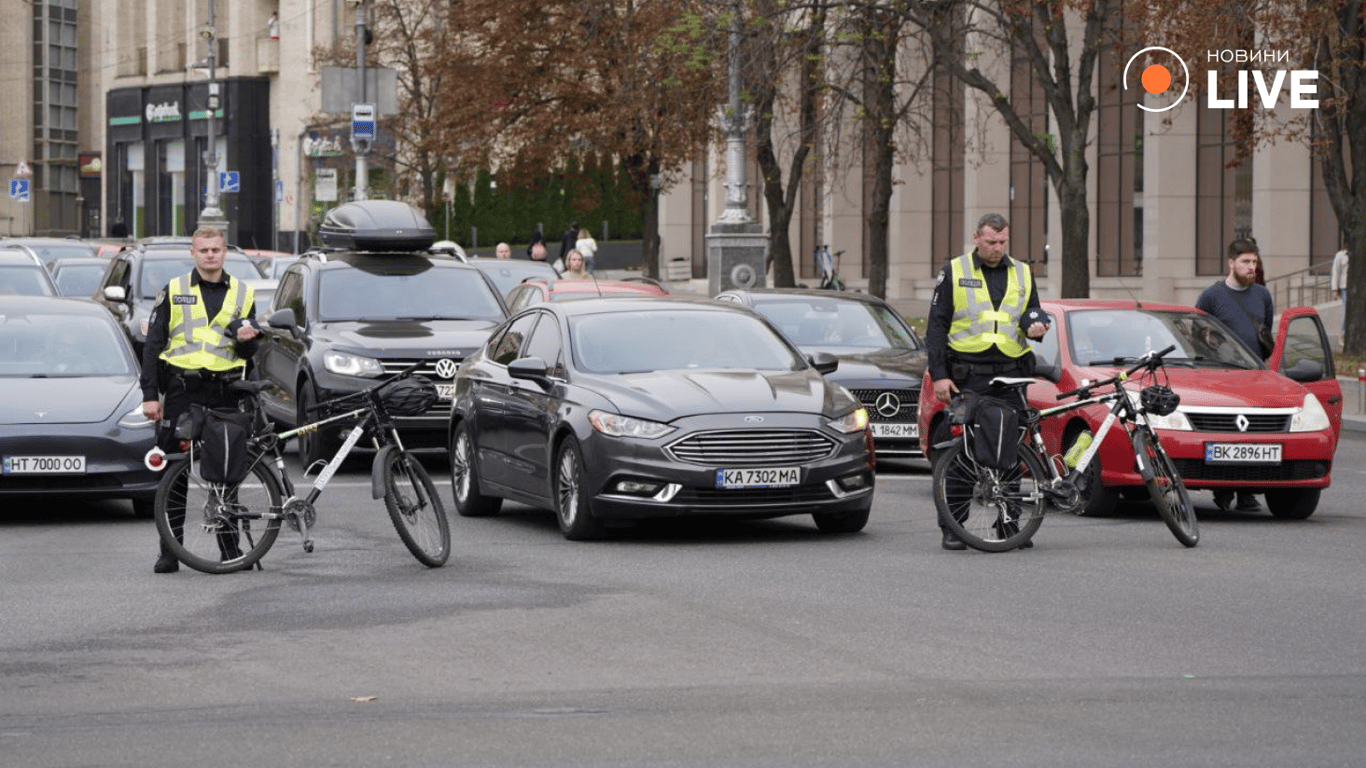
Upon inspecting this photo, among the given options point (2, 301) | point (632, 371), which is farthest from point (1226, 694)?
point (2, 301)

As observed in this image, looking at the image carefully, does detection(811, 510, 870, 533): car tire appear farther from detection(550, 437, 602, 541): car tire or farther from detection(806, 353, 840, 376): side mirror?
detection(550, 437, 602, 541): car tire

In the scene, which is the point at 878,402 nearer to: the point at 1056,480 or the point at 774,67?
the point at 1056,480

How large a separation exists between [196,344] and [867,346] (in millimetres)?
8907

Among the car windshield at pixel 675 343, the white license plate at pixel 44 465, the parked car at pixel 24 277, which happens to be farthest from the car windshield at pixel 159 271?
the car windshield at pixel 675 343

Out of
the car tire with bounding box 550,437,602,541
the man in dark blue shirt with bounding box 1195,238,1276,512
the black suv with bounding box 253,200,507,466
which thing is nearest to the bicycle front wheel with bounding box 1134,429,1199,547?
the car tire with bounding box 550,437,602,541

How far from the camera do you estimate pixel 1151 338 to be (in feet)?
54.2

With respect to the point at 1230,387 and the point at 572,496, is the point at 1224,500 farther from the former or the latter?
the point at 572,496

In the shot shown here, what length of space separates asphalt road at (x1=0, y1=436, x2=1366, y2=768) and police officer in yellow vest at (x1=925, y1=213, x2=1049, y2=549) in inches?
37.7

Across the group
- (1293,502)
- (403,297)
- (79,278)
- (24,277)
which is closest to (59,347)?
(403,297)

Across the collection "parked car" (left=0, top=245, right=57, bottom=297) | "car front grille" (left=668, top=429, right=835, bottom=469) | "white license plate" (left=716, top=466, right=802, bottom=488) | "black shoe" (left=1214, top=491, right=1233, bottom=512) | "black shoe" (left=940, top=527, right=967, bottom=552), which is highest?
"parked car" (left=0, top=245, right=57, bottom=297)

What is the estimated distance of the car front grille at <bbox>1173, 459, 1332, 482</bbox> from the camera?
15.1 metres

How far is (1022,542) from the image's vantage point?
43.9ft

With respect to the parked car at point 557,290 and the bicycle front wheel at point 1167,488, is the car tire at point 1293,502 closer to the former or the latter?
the bicycle front wheel at point 1167,488

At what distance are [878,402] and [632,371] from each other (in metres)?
5.21
